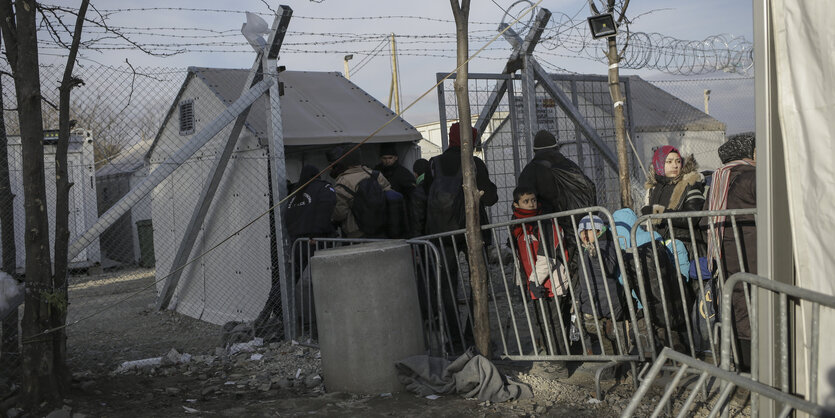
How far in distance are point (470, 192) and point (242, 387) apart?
2425 mm

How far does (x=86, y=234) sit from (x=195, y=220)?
189cm

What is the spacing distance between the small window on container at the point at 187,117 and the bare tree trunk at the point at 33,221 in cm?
399

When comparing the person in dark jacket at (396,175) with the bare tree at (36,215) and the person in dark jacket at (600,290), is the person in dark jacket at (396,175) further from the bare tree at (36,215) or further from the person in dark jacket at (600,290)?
the bare tree at (36,215)

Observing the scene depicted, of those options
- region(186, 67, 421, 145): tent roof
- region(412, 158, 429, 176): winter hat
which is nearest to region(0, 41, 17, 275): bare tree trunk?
region(186, 67, 421, 145): tent roof

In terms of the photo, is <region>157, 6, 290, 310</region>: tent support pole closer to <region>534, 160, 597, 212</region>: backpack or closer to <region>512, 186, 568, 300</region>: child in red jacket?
<region>534, 160, 597, 212</region>: backpack

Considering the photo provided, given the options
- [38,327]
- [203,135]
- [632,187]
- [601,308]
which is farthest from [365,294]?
[632,187]

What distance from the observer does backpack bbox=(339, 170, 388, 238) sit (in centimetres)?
685

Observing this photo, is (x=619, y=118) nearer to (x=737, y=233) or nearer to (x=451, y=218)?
(x=451, y=218)

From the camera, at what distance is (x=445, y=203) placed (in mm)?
6387

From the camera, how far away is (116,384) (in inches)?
230

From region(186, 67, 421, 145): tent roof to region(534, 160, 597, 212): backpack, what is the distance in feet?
9.95

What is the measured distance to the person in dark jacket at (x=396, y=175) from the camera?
24.1 feet

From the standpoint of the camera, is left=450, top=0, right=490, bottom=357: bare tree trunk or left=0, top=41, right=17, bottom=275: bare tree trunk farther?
left=0, top=41, right=17, bottom=275: bare tree trunk

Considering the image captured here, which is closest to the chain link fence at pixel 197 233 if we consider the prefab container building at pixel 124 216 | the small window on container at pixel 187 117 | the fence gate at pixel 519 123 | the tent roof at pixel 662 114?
the small window on container at pixel 187 117
